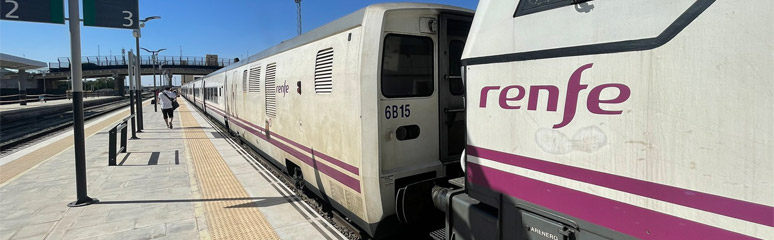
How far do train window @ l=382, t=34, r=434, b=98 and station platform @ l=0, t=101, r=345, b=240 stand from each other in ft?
5.94

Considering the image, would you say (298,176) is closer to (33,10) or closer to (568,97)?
(33,10)

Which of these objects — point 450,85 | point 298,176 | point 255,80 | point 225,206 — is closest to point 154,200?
point 225,206

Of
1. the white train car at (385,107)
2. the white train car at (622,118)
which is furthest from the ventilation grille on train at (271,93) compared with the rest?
the white train car at (622,118)

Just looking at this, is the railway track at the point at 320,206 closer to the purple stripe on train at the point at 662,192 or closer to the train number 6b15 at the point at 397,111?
the train number 6b15 at the point at 397,111

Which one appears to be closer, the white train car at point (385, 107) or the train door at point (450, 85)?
the white train car at point (385, 107)

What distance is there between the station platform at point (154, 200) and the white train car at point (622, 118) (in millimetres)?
2520

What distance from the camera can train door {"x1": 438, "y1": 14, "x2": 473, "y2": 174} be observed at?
148 inches

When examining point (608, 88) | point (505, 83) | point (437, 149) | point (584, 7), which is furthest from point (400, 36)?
point (608, 88)

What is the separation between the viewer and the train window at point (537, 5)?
212 cm

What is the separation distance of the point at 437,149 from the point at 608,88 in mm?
2119

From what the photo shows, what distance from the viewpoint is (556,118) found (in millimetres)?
2078

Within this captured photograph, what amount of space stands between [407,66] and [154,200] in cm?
424

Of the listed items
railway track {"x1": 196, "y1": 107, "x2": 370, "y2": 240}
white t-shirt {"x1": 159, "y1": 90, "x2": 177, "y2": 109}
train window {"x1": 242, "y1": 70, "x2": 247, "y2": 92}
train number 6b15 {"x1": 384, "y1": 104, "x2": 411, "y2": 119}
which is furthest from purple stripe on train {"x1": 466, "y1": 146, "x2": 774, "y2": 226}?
white t-shirt {"x1": 159, "y1": 90, "x2": 177, "y2": 109}

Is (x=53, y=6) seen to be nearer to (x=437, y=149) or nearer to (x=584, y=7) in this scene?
(x=437, y=149)
